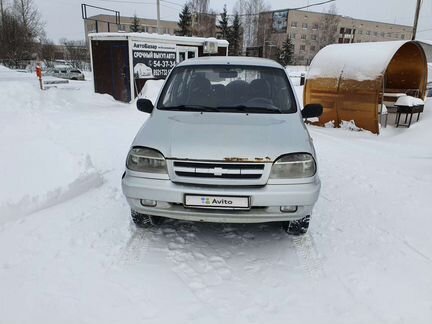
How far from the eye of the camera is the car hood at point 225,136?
2.99 m

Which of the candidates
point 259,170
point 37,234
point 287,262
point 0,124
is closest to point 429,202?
point 287,262

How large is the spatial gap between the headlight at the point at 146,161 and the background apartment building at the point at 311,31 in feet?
183

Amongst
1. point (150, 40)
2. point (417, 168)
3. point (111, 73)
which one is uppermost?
point (150, 40)

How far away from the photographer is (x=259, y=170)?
297 centimetres

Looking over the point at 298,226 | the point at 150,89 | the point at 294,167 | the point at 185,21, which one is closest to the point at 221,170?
the point at 294,167

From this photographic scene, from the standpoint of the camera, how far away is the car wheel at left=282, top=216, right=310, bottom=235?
342cm

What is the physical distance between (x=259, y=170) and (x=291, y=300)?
3.44 ft

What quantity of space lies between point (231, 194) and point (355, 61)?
839 centimetres

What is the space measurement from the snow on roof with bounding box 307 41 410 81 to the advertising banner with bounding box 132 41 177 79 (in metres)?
6.41

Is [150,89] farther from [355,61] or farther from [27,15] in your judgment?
[27,15]

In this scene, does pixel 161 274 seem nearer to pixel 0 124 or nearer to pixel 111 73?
pixel 0 124

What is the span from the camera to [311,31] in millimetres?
79250

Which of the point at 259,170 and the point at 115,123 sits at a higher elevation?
the point at 259,170

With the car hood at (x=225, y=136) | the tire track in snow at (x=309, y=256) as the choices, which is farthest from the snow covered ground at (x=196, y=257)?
the car hood at (x=225, y=136)
